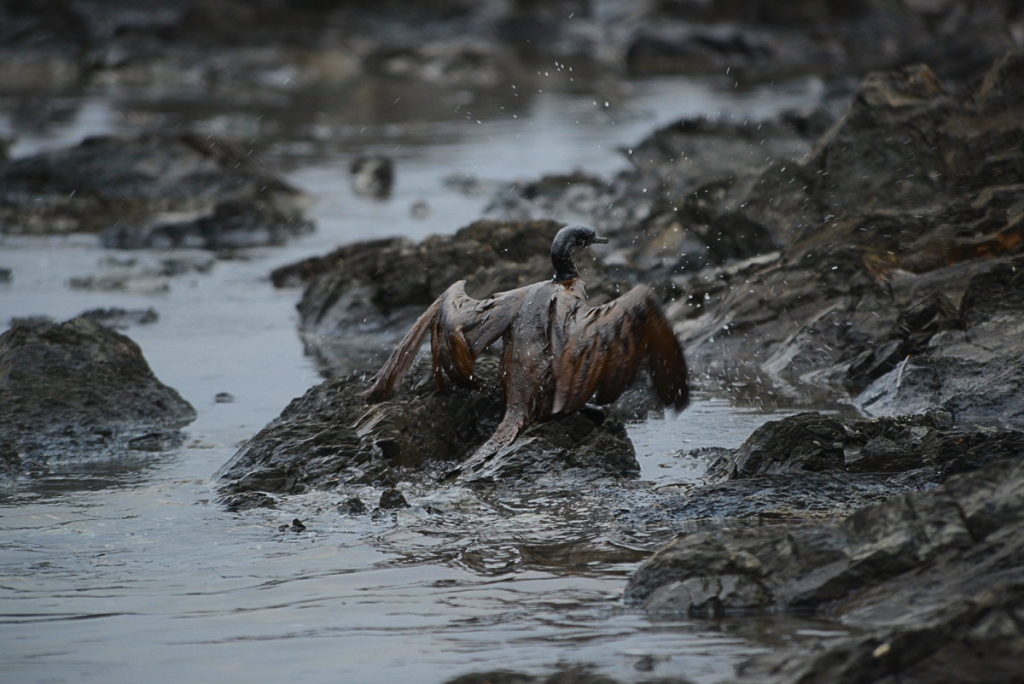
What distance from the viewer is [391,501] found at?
19.3ft

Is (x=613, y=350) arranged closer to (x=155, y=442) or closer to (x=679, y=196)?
(x=155, y=442)

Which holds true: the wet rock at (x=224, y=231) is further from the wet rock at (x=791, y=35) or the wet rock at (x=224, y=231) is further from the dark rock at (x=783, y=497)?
the wet rock at (x=791, y=35)

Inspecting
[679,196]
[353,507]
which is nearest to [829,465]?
[353,507]

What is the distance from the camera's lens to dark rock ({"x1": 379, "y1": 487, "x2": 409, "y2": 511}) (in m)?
5.88

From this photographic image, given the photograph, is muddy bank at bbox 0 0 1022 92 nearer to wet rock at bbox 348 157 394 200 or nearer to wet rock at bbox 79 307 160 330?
wet rock at bbox 348 157 394 200

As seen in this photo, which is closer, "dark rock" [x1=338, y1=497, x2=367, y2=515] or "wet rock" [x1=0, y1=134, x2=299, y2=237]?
"dark rock" [x1=338, y1=497, x2=367, y2=515]

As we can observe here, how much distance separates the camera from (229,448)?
727cm

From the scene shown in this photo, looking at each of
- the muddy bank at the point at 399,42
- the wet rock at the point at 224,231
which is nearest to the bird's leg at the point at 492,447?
the wet rock at the point at 224,231

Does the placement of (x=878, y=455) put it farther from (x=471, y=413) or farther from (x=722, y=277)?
(x=722, y=277)

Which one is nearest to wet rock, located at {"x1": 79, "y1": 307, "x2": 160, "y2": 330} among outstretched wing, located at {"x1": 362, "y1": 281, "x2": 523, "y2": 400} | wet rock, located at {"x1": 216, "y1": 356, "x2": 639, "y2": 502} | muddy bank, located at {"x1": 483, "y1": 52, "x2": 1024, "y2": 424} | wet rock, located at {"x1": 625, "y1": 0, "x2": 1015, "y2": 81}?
muddy bank, located at {"x1": 483, "y1": 52, "x2": 1024, "y2": 424}

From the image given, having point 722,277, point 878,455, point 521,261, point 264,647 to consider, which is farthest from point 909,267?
point 264,647

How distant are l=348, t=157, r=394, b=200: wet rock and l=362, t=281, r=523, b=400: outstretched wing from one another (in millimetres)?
11032

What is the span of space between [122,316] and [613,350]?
230 inches

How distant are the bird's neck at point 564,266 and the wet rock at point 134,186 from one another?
30.3ft
